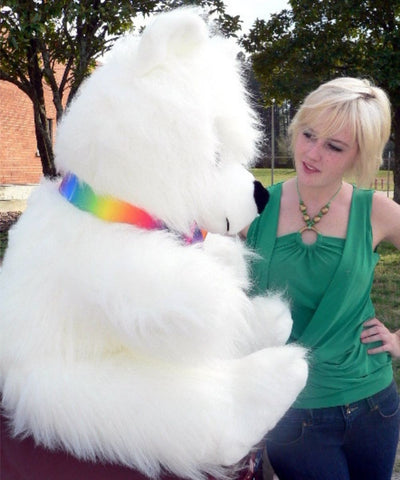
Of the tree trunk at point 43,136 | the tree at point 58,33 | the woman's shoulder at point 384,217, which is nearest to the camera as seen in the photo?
the woman's shoulder at point 384,217

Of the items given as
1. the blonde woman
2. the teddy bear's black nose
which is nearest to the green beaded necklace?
the blonde woman

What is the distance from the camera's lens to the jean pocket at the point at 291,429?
5.57 feet

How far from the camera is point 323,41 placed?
10.3m

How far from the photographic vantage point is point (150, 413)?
111cm

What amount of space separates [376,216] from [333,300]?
0.31 m

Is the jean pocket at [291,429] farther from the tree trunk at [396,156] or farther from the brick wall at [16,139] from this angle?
the brick wall at [16,139]

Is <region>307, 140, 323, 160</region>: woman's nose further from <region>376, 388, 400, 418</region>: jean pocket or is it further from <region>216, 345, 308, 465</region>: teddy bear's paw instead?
<region>376, 388, 400, 418</region>: jean pocket

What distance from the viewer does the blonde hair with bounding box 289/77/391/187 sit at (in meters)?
1.68

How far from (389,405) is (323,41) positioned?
31.6ft

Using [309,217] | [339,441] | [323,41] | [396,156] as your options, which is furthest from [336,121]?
[396,156]

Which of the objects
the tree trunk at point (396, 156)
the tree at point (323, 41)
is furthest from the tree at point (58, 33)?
the tree trunk at point (396, 156)

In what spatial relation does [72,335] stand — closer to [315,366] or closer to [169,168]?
[169,168]

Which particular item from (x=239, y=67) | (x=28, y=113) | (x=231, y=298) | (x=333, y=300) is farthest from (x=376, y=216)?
(x=28, y=113)

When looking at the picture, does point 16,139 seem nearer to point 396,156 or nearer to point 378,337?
point 396,156
